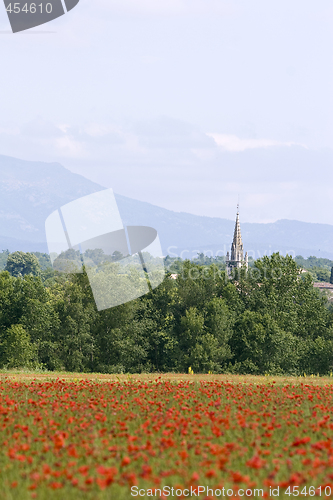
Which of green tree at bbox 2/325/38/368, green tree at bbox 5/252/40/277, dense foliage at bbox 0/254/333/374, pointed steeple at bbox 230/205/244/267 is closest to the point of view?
green tree at bbox 2/325/38/368

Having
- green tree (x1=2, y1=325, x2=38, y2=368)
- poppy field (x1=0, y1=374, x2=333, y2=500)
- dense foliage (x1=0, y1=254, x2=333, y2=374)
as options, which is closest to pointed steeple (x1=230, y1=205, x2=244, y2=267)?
dense foliage (x1=0, y1=254, x2=333, y2=374)

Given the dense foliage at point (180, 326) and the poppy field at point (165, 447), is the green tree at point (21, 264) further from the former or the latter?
the poppy field at point (165, 447)

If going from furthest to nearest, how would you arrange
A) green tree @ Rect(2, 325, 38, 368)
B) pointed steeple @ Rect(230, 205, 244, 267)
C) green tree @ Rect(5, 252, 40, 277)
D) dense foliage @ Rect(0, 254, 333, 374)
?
green tree @ Rect(5, 252, 40, 277) → pointed steeple @ Rect(230, 205, 244, 267) → dense foliage @ Rect(0, 254, 333, 374) → green tree @ Rect(2, 325, 38, 368)

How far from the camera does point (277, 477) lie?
21.4ft

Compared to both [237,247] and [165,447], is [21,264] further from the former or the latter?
[165,447]

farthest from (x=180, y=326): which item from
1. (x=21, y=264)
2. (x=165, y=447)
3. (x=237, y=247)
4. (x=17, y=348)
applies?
(x=21, y=264)

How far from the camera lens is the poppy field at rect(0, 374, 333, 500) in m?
6.22

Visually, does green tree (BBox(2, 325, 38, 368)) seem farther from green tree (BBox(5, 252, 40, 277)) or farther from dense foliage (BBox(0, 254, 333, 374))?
green tree (BBox(5, 252, 40, 277))

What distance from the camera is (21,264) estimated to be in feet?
570

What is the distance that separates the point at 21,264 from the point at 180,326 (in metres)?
136

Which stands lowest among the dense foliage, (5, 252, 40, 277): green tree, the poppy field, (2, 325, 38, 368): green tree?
(5, 252, 40, 277): green tree

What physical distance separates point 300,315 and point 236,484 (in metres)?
44.9

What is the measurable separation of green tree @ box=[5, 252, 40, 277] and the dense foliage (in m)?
130

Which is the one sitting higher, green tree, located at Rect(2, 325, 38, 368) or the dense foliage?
green tree, located at Rect(2, 325, 38, 368)
